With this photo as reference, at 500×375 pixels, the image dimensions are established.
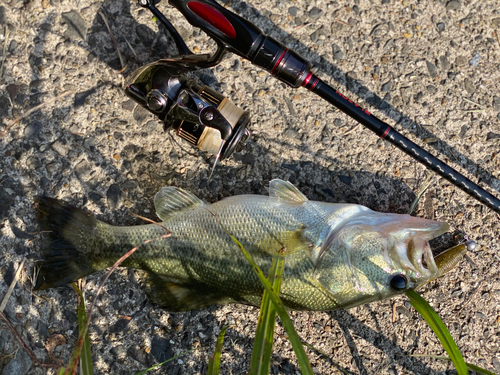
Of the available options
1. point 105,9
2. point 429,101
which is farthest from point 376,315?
point 105,9

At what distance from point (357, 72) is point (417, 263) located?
1.49 metres

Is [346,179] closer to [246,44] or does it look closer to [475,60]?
[246,44]

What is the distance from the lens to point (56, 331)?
2.85m

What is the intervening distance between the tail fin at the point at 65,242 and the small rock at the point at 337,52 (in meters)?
2.11

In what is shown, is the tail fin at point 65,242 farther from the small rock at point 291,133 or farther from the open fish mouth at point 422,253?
the open fish mouth at point 422,253

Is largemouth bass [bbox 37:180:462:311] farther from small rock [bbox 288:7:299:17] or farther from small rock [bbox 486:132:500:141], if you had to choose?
small rock [bbox 288:7:299:17]

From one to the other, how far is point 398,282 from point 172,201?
154 cm

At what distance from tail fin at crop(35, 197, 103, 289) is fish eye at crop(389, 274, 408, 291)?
1.92 meters

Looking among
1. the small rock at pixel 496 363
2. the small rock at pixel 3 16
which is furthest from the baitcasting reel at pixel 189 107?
the small rock at pixel 496 363

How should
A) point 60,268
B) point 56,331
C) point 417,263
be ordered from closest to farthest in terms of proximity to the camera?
point 417,263
point 60,268
point 56,331

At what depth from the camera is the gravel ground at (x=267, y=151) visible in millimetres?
2846

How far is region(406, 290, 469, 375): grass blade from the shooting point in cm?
238

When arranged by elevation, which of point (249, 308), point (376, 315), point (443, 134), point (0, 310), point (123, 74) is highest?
point (443, 134)

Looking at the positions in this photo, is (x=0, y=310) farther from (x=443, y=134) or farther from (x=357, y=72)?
(x=443, y=134)
